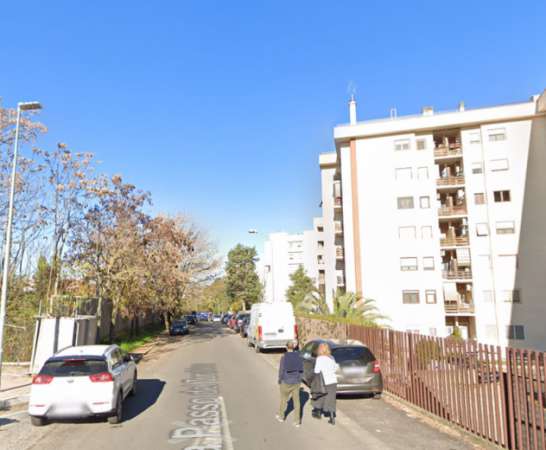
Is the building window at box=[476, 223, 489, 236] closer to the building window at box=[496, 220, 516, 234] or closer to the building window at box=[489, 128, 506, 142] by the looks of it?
the building window at box=[496, 220, 516, 234]

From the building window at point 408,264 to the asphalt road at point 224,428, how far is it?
85.0ft

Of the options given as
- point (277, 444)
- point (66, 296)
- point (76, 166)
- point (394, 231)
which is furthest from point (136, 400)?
point (394, 231)

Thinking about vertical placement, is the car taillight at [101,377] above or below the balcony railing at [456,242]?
below

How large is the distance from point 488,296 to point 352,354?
94.6 feet

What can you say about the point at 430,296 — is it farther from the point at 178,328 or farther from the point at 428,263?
the point at 178,328

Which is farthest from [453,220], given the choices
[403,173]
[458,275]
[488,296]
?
[488,296]

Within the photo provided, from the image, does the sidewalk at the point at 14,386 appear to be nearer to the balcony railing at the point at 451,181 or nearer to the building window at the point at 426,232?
the building window at the point at 426,232

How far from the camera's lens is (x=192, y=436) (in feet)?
25.4

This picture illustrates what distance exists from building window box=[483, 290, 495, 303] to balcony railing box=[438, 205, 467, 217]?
682 cm

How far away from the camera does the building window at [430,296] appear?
35.4 meters

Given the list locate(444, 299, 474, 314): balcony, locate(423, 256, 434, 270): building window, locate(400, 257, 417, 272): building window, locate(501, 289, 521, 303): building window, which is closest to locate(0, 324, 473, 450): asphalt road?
locate(400, 257, 417, 272): building window

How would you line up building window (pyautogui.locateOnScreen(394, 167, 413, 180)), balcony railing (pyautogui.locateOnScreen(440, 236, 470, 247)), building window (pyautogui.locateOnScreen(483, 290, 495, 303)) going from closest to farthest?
building window (pyautogui.locateOnScreen(483, 290, 495, 303)) → balcony railing (pyautogui.locateOnScreen(440, 236, 470, 247)) → building window (pyautogui.locateOnScreen(394, 167, 413, 180))

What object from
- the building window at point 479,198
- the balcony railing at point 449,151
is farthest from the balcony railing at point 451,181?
the balcony railing at point 449,151

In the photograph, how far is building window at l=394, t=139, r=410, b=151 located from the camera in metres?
38.2
